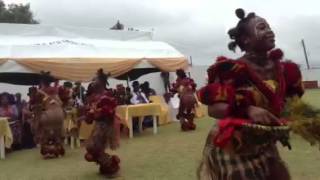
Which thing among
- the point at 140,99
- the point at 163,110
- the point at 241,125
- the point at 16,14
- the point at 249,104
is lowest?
the point at 163,110

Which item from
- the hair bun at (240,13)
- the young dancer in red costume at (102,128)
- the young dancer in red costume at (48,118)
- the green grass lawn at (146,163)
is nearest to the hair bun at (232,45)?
the hair bun at (240,13)

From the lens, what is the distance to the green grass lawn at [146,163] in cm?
820

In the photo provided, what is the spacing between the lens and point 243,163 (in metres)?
3.63

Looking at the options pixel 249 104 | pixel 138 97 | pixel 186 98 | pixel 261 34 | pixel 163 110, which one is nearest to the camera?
pixel 249 104

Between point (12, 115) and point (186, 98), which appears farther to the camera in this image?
point (186, 98)

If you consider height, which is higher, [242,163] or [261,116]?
[261,116]

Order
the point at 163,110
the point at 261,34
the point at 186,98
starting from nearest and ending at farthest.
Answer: the point at 261,34 < the point at 186,98 < the point at 163,110

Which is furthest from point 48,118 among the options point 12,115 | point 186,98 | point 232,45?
point 232,45

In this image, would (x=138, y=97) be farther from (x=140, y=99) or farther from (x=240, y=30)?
(x=240, y=30)

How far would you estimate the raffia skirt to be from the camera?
3.62 meters

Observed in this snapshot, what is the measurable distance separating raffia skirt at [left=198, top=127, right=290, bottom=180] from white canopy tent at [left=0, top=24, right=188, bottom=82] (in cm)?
954

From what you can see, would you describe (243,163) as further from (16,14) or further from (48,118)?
(16,14)

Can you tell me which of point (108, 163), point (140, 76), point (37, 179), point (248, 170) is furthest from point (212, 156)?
point (140, 76)

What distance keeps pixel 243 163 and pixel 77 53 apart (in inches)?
425
